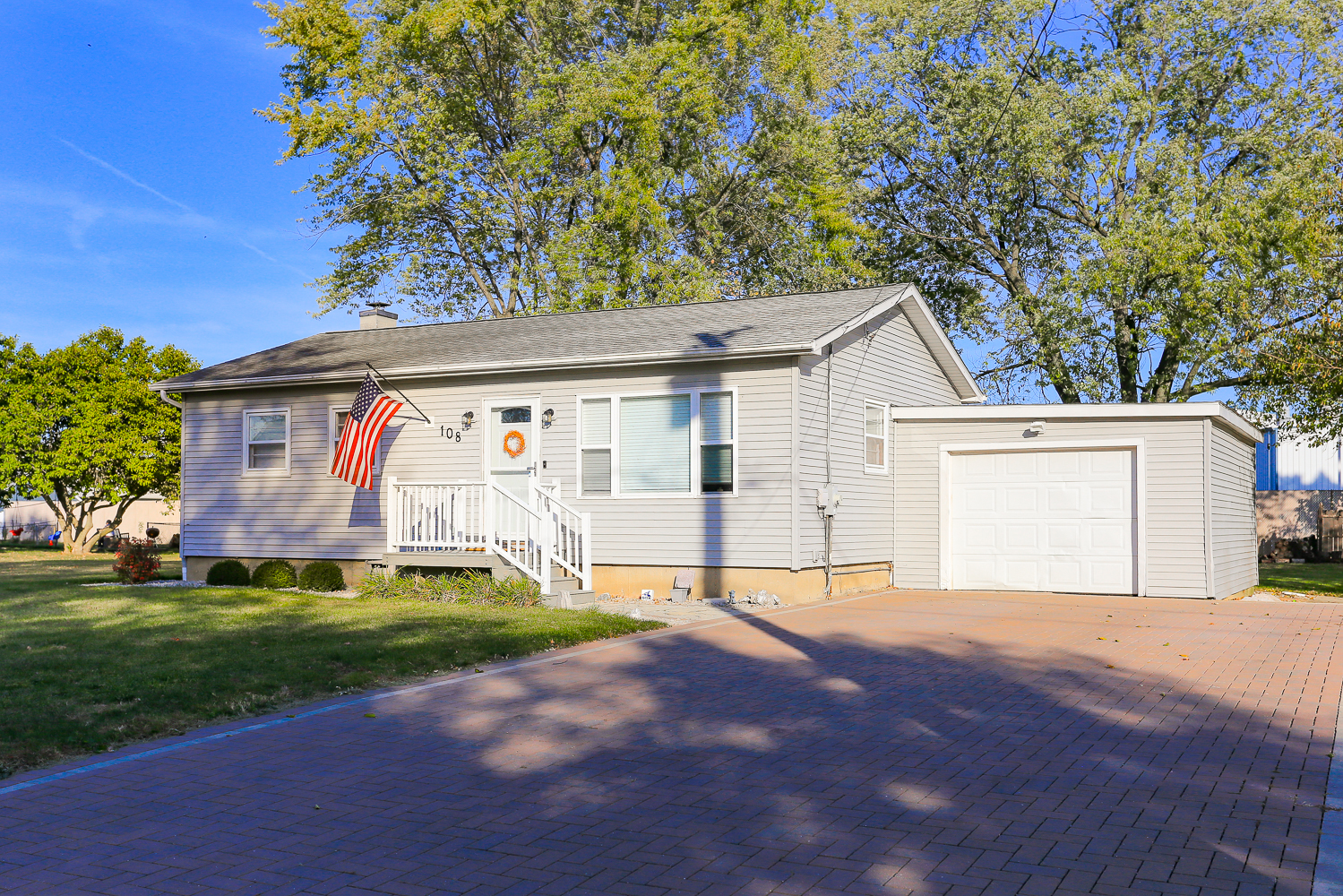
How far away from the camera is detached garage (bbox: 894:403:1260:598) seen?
15.3 metres

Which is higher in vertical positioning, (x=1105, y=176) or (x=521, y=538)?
(x=1105, y=176)

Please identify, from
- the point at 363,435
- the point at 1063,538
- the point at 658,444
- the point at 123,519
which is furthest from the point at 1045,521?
the point at 123,519

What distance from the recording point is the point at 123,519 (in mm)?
38844

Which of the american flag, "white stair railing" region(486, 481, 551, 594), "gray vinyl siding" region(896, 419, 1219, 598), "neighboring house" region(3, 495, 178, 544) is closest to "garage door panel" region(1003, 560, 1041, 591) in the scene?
"gray vinyl siding" region(896, 419, 1219, 598)

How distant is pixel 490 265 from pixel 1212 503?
2311cm

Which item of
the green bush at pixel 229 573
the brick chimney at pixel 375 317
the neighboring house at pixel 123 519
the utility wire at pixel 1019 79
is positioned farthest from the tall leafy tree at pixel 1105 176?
the neighboring house at pixel 123 519

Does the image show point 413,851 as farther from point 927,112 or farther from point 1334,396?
point 927,112

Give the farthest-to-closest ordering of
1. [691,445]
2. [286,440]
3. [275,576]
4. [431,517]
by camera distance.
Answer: [286,440], [275,576], [431,517], [691,445]

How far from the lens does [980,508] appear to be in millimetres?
16797

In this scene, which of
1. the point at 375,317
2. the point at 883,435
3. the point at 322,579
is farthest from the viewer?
the point at 375,317

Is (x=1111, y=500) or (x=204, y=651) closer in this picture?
(x=204, y=651)

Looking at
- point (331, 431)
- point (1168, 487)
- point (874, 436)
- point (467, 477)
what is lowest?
point (1168, 487)

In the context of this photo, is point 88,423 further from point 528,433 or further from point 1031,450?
point 1031,450

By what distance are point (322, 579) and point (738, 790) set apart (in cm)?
1271
